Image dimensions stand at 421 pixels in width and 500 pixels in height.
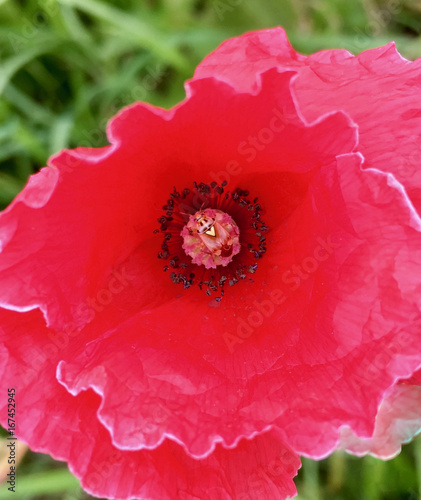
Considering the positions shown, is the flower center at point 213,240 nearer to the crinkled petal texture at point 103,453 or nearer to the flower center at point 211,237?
the flower center at point 211,237

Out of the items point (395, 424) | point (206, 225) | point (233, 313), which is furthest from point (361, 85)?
point (395, 424)

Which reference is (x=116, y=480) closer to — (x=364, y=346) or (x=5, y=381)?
(x=5, y=381)

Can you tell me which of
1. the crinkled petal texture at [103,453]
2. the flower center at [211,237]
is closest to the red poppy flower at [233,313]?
the crinkled petal texture at [103,453]

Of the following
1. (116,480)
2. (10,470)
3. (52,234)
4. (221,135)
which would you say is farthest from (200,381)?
(10,470)

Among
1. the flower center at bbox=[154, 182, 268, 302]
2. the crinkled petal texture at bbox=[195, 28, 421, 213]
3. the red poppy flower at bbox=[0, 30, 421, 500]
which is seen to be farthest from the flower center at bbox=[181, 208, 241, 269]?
the crinkled petal texture at bbox=[195, 28, 421, 213]

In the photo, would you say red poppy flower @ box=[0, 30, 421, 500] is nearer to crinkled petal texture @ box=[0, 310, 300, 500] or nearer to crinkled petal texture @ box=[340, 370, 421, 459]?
crinkled petal texture @ box=[0, 310, 300, 500]

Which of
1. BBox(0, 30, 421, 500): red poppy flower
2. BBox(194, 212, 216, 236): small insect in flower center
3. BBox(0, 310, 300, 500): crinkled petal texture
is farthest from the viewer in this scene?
BBox(194, 212, 216, 236): small insect in flower center

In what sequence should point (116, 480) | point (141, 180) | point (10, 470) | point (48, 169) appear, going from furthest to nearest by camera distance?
point (10, 470) < point (141, 180) < point (116, 480) < point (48, 169)
